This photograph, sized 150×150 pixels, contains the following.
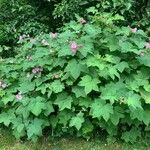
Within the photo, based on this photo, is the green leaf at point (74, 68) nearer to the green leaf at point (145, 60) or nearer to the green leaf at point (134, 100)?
the green leaf at point (134, 100)

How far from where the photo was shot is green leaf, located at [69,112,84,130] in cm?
646

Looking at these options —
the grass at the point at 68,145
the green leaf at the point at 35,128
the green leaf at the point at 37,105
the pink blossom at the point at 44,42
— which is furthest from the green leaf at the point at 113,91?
the pink blossom at the point at 44,42

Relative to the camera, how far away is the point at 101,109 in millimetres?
6383

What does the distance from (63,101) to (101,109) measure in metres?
0.56

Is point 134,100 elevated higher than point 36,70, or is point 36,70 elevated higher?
point 134,100

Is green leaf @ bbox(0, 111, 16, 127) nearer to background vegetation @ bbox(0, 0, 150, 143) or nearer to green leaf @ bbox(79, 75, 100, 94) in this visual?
background vegetation @ bbox(0, 0, 150, 143)

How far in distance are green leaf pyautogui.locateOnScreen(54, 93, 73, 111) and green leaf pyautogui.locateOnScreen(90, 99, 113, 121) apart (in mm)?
324

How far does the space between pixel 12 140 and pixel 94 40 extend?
181 cm

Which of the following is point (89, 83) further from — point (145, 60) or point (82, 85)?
point (145, 60)

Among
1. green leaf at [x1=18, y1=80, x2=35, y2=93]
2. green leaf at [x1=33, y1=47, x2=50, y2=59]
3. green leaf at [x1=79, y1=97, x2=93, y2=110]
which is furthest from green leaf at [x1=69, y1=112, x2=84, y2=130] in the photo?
green leaf at [x1=33, y1=47, x2=50, y2=59]

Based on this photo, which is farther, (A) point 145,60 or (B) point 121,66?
(A) point 145,60

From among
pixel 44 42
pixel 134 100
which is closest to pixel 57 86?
pixel 44 42

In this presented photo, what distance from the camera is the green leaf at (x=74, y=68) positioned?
21.2ft

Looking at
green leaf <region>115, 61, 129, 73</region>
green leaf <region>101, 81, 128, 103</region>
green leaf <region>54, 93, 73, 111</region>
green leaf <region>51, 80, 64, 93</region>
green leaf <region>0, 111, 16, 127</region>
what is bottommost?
green leaf <region>0, 111, 16, 127</region>
